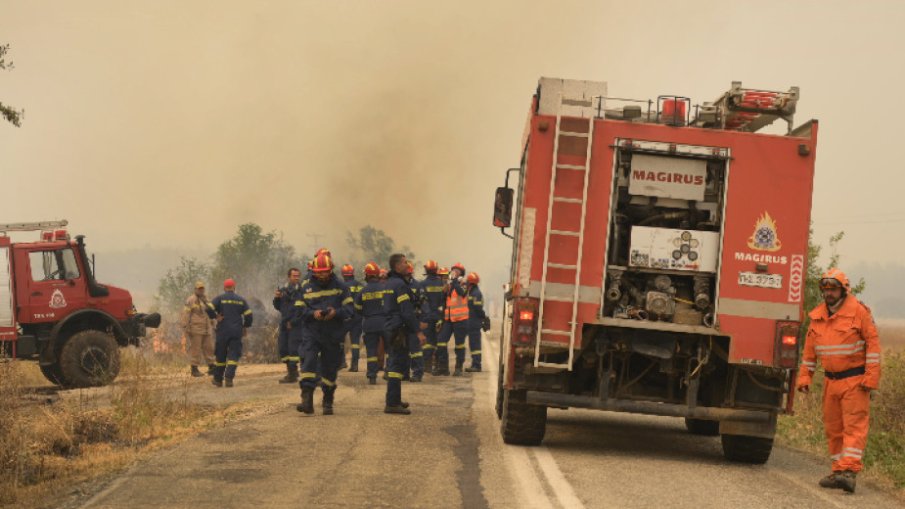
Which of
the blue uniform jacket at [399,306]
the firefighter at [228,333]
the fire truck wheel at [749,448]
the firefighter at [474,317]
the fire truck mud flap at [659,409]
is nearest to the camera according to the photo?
the fire truck mud flap at [659,409]

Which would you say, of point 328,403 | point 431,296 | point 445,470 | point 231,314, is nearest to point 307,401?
point 328,403

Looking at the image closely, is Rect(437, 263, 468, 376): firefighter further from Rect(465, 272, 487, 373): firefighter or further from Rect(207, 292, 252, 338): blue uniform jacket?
Rect(207, 292, 252, 338): blue uniform jacket

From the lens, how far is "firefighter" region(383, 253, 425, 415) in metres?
12.8

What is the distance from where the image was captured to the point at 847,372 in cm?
929

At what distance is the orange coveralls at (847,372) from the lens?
9078 mm

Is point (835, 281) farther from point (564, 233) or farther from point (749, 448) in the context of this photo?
point (564, 233)

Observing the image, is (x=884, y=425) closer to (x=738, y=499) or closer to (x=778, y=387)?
(x=778, y=387)

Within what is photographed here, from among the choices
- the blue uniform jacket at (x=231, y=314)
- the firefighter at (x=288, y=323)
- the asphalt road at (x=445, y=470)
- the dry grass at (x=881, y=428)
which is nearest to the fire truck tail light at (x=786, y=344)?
the asphalt road at (x=445, y=470)

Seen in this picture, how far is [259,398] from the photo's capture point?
15.1m

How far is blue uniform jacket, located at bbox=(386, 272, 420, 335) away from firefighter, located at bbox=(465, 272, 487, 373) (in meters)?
7.17

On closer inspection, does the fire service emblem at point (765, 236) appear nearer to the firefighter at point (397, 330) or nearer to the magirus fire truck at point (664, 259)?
the magirus fire truck at point (664, 259)

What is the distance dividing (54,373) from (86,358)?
1.90ft

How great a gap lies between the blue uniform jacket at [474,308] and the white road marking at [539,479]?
1002cm

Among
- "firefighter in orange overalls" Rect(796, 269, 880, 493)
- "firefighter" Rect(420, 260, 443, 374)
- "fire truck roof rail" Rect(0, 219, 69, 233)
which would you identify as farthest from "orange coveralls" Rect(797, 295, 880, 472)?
"fire truck roof rail" Rect(0, 219, 69, 233)
